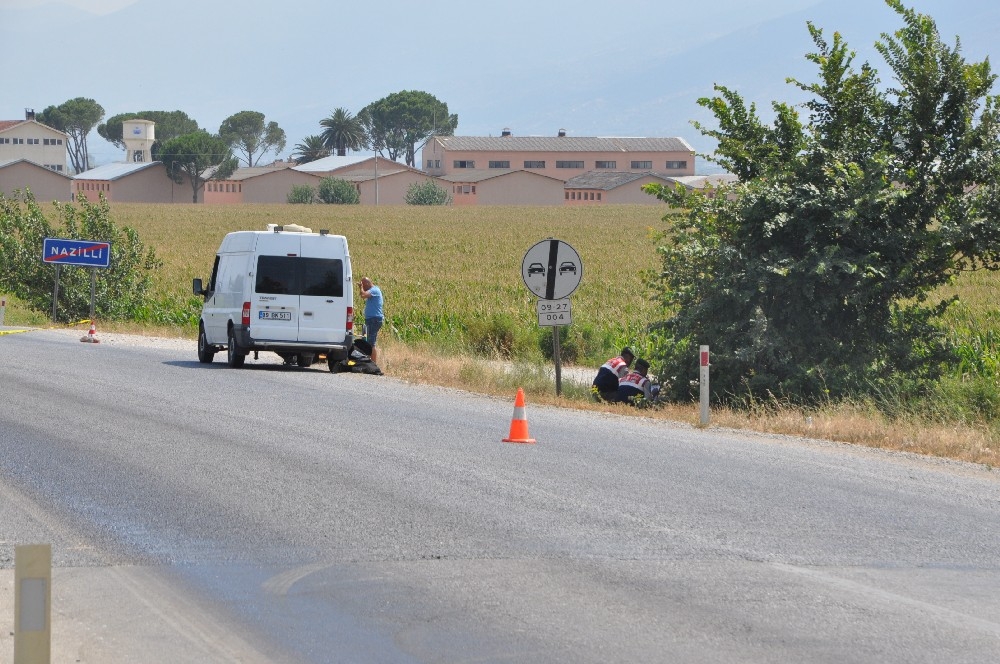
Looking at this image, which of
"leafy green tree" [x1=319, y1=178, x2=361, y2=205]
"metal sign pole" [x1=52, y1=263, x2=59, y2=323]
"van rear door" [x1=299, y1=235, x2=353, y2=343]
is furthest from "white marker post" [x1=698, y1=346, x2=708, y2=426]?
"leafy green tree" [x1=319, y1=178, x2=361, y2=205]

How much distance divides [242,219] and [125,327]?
225 ft

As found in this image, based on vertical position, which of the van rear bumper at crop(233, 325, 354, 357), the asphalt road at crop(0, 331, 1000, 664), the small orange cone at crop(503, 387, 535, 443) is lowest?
the asphalt road at crop(0, 331, 1000, 664)

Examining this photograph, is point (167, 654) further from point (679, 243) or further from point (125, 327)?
point (125, 327)

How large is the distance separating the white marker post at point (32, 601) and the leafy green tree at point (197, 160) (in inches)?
5953

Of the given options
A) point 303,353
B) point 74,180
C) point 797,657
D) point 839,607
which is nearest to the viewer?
point 797,657

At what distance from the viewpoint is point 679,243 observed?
65.8 feet

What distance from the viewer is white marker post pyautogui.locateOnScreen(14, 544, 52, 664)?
4.43 meters

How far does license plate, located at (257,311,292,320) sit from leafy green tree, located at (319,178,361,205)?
118013mm

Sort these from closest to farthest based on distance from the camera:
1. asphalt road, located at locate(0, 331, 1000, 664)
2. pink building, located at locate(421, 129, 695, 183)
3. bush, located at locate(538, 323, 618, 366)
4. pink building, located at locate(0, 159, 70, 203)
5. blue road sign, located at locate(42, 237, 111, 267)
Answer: asphalt road, located at locate(0, 331, 1000, 664) < bush, located at locate(538, 323, 618, 366) < blue road sign, located at locate(42, 237, 111, 267) < pink building, located at locate(0, 159, 70, 203) < pink building, located at locate(421, 129, 695, 183)

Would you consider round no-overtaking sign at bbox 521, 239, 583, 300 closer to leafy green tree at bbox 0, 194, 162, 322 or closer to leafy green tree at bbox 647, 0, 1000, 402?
leafy green tree at bbox 647, 0, 1000, 402

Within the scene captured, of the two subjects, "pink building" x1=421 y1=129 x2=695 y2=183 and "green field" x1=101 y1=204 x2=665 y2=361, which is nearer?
"green field" x1=101 y1=204 x2=665 y2=361

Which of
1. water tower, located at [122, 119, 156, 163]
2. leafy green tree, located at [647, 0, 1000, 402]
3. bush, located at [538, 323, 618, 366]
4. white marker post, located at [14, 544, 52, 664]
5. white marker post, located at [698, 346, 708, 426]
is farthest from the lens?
water tower, located at [122, 119, 156, 163]

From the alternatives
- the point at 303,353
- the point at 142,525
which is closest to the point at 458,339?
the point at 303,353

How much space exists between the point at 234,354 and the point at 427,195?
119m
